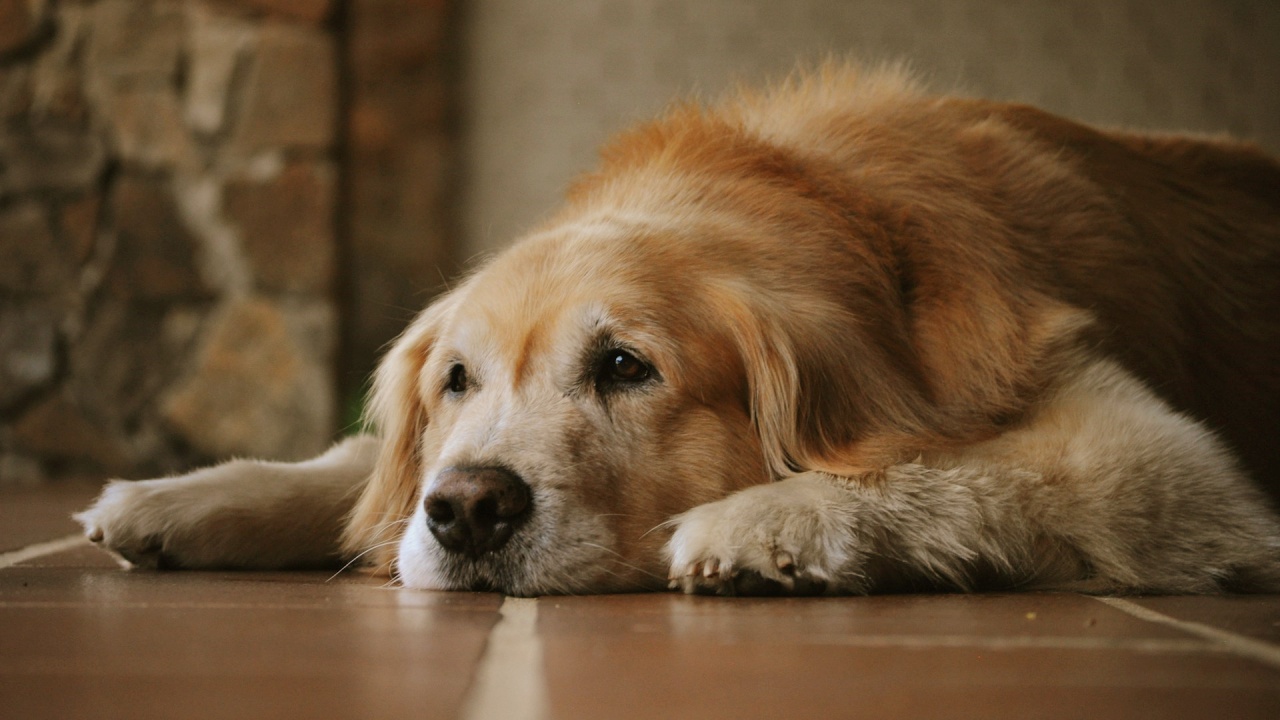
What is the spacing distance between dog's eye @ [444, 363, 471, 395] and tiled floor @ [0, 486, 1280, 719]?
0.68m

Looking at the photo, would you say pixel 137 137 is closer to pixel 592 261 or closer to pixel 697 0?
pixel 697 0

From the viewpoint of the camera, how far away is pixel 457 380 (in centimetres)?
282

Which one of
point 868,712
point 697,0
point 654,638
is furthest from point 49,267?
point 868,712

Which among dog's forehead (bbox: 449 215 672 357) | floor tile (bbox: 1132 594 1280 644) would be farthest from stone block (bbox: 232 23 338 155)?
floor tile (bbox: 1132 594 1280 644)

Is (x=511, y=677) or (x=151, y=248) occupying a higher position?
(x=151, y=248)

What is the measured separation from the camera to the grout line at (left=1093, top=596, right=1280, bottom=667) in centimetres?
152

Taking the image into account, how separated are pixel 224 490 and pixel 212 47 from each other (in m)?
4.65

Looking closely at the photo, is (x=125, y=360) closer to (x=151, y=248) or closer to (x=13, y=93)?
(x=151, y=248)

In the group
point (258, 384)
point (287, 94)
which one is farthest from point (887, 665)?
point (287, 94)

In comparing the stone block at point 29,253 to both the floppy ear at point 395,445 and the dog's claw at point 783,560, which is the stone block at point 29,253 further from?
the dog's claw at point 783,560

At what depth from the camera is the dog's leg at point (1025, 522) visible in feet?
7.18

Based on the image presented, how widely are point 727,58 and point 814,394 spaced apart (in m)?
5.21

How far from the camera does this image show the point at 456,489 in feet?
7.46

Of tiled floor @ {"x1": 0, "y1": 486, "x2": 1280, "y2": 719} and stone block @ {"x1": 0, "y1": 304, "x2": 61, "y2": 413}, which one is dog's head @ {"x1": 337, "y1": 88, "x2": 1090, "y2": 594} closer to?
tiled floor @ {"x1": 0, "y1": 486, "x2": 1280, "y2": 719}
